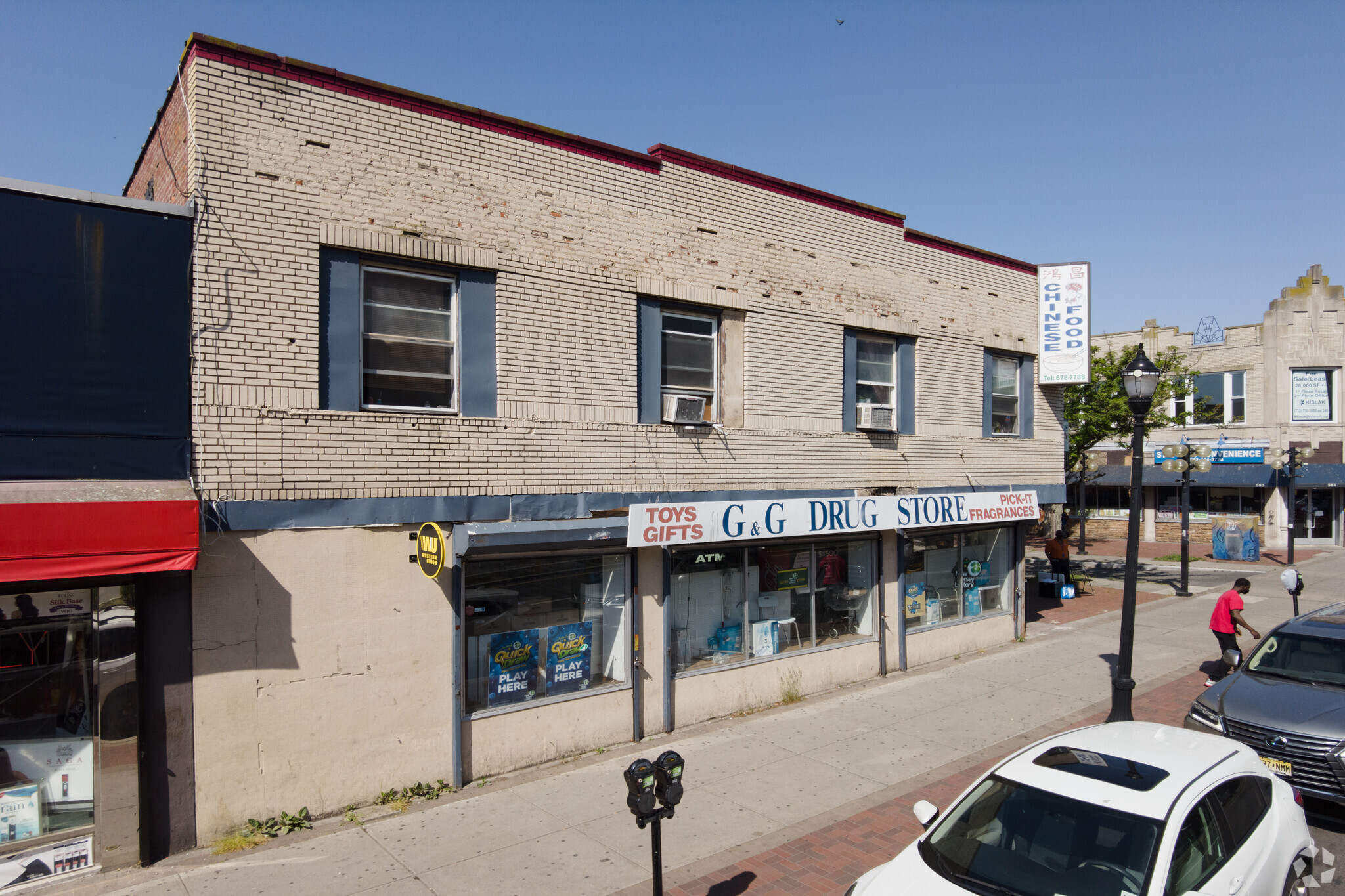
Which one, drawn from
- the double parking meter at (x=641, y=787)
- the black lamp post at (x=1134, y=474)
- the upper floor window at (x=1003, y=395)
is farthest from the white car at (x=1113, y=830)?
the upper floor window at (x=1003, y=395)

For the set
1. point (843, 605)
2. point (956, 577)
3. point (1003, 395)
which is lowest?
point (843, 605)

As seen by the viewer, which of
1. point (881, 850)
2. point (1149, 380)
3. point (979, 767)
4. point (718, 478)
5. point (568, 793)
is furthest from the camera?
point (718, 478)

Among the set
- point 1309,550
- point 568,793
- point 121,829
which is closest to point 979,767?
point 568,793

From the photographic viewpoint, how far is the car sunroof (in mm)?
4859

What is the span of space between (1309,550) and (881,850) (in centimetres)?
3328

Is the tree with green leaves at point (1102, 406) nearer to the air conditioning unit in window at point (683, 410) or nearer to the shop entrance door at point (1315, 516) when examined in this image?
the shop entrance door at point (1315, 516)

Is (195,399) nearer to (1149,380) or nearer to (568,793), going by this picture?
(568,793)

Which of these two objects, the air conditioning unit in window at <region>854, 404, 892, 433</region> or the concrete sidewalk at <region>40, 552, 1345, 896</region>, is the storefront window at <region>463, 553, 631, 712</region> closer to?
the concrete sidewalk at <region>40, 552, 1345, 896</region>

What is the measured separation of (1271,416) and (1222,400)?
1879mm

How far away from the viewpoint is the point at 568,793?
816cm

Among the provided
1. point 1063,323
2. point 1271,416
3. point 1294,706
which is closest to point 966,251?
point 1063,323

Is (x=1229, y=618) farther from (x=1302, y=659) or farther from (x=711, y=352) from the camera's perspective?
(x=711, y=352)

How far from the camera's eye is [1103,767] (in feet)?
16.7

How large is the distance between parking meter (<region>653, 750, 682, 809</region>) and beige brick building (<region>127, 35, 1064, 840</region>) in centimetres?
351
